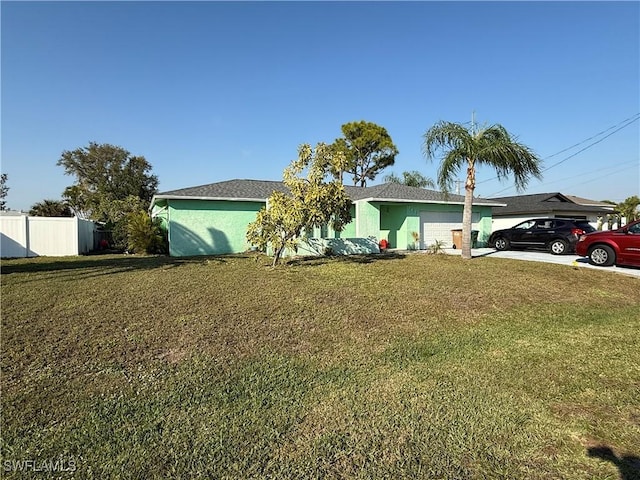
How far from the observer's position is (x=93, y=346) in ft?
15.0

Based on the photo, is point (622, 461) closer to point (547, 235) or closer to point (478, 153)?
point (478, 153)

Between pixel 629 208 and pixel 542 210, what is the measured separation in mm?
20227

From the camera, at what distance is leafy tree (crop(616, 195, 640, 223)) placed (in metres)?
34.9

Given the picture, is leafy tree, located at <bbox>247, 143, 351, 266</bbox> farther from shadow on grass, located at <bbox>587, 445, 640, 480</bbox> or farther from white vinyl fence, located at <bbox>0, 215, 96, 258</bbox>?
white vinyl fence, located at <bbox>0, 215, 96, 258</bbox>

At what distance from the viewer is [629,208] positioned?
3538 centimetres

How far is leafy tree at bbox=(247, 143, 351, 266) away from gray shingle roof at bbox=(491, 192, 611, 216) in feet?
62.3

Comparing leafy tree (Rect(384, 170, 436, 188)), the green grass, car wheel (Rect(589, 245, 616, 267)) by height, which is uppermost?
leafy tree (Rect(384, 170, 436, 188))

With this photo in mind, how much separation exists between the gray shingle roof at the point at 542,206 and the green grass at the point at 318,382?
18108 millimetres

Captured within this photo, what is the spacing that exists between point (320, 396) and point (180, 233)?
1349cm

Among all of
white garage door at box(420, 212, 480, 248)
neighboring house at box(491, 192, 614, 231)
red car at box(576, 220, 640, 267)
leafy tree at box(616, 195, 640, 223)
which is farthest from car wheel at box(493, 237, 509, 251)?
leafy tree at box(616, 195, 640, 223)

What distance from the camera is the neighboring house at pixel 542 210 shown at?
23780 millimetres

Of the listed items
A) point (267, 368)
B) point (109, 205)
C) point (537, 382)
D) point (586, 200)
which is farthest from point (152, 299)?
point (586, 200)

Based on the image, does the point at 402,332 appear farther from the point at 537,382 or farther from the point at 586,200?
the point at 586,200

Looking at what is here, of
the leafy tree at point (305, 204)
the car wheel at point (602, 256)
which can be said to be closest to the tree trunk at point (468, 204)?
the car wheel at point (602, 256)
